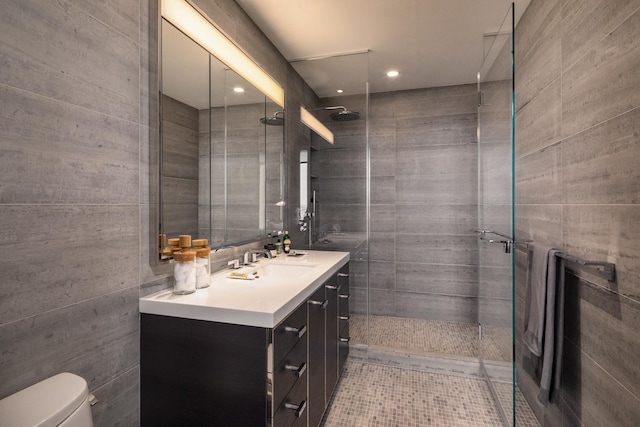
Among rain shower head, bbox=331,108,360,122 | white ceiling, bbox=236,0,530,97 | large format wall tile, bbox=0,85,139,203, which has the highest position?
white ceiling, bbox=236,0,530,97

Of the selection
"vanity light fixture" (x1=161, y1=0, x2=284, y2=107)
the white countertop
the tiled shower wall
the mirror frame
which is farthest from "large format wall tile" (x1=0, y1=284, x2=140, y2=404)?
the tiled shower wall

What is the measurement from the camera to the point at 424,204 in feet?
11.1

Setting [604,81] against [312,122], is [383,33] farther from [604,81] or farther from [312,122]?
[604,81]

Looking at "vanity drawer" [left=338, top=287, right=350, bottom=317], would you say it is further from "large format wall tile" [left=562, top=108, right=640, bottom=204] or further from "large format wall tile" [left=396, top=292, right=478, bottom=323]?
"large format wall tile" [left=562, top=108, right=640, bottom=204]

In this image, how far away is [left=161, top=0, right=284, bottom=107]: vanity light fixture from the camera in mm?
1466

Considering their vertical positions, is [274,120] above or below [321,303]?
above

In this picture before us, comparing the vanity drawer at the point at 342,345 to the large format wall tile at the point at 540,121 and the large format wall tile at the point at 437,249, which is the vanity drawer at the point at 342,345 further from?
the large format wall tile at the point at 540,121

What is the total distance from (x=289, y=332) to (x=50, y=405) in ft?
2.44

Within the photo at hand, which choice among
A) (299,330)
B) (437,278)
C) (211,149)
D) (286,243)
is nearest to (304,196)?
(286,243)

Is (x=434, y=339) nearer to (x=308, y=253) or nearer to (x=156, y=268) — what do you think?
(x=308, y=253)

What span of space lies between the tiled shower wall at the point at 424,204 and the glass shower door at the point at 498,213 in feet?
2.39

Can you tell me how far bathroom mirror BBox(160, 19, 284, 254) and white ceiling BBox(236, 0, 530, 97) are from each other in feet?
1.75

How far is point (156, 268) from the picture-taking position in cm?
136

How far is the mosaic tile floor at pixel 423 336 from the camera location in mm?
2639
